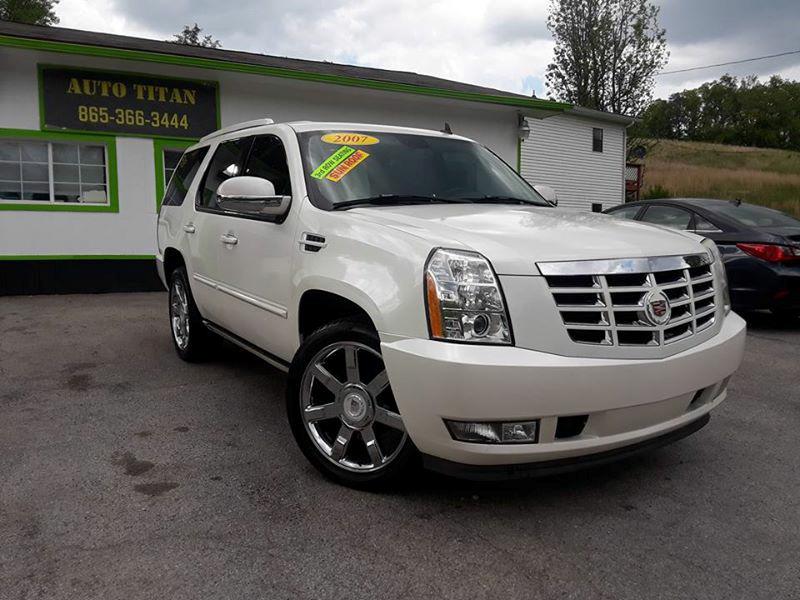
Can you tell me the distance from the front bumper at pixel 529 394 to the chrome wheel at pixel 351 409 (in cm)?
25

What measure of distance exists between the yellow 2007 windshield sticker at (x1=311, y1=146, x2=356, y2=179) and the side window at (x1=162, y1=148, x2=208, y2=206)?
197cm

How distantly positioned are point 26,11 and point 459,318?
44166 mm

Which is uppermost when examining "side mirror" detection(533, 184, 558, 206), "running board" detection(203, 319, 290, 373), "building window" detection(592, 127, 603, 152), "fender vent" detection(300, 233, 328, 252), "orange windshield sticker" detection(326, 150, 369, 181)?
"building window" detection(592, 127, 603, 152)

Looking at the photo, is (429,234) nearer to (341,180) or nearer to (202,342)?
(341,180)

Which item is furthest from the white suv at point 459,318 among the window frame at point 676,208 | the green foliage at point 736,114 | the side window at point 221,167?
the green foliage at point 736,114

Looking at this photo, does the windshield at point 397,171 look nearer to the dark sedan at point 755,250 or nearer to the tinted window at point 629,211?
the dark sedan at point 755,250

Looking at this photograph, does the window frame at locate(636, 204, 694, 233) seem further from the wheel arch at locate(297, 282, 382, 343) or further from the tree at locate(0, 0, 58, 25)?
the tree at locate(0, 0, 58, 25)

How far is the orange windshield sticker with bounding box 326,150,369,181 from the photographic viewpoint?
12.3 ft

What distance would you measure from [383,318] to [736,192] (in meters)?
38.0

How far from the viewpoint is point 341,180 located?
3.71 metres

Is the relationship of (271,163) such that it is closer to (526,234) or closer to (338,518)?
(526,234)

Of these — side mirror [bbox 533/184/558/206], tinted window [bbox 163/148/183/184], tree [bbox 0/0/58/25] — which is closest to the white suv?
side mirror [bbox 533/184/558/206]

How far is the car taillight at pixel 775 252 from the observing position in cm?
679

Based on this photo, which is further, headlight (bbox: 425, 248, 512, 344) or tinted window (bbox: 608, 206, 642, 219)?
tinted window (bbox: 608, 206, 642, 219)
